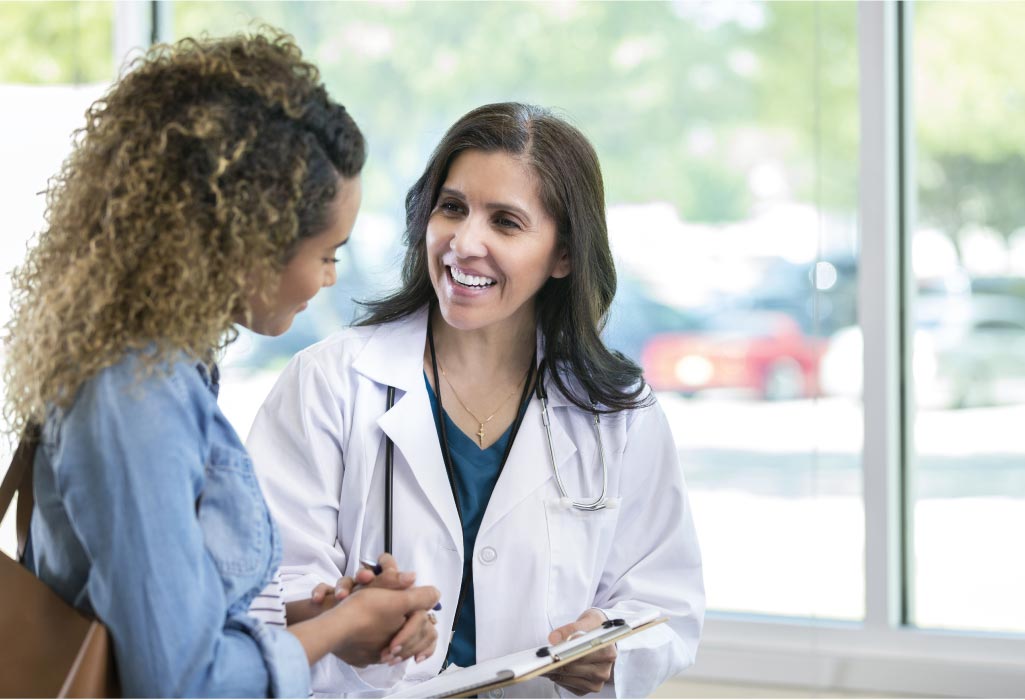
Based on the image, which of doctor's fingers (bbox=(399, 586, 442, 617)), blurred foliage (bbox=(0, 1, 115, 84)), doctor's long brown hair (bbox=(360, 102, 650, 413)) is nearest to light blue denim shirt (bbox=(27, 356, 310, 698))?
doctor's fingers (bbox=(399, 586, 442, 617))

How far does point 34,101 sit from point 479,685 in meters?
2.69

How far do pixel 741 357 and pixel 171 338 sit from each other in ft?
6.83

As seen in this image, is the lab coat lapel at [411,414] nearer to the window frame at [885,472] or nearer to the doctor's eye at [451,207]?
the doctor's eye at [451,207]

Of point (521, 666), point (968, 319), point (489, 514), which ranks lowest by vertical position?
point (521, 666)

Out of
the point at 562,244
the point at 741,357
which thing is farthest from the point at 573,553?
the point at 741,357

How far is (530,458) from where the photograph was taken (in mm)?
1901

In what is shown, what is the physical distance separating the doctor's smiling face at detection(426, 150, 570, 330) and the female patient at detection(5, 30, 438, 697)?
2.11 feet

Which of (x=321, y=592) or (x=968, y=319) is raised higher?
(x=968, y=319)

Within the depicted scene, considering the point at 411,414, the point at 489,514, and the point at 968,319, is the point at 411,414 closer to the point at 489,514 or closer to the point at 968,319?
the point at 489,514

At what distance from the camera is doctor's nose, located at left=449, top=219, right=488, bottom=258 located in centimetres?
186

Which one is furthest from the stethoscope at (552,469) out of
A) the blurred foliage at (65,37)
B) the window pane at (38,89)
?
the blurred foliage at (65,37)

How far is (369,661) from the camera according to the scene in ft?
4.91

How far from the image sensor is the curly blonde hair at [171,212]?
3.59ft

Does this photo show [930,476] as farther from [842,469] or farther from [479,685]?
[479,685]
